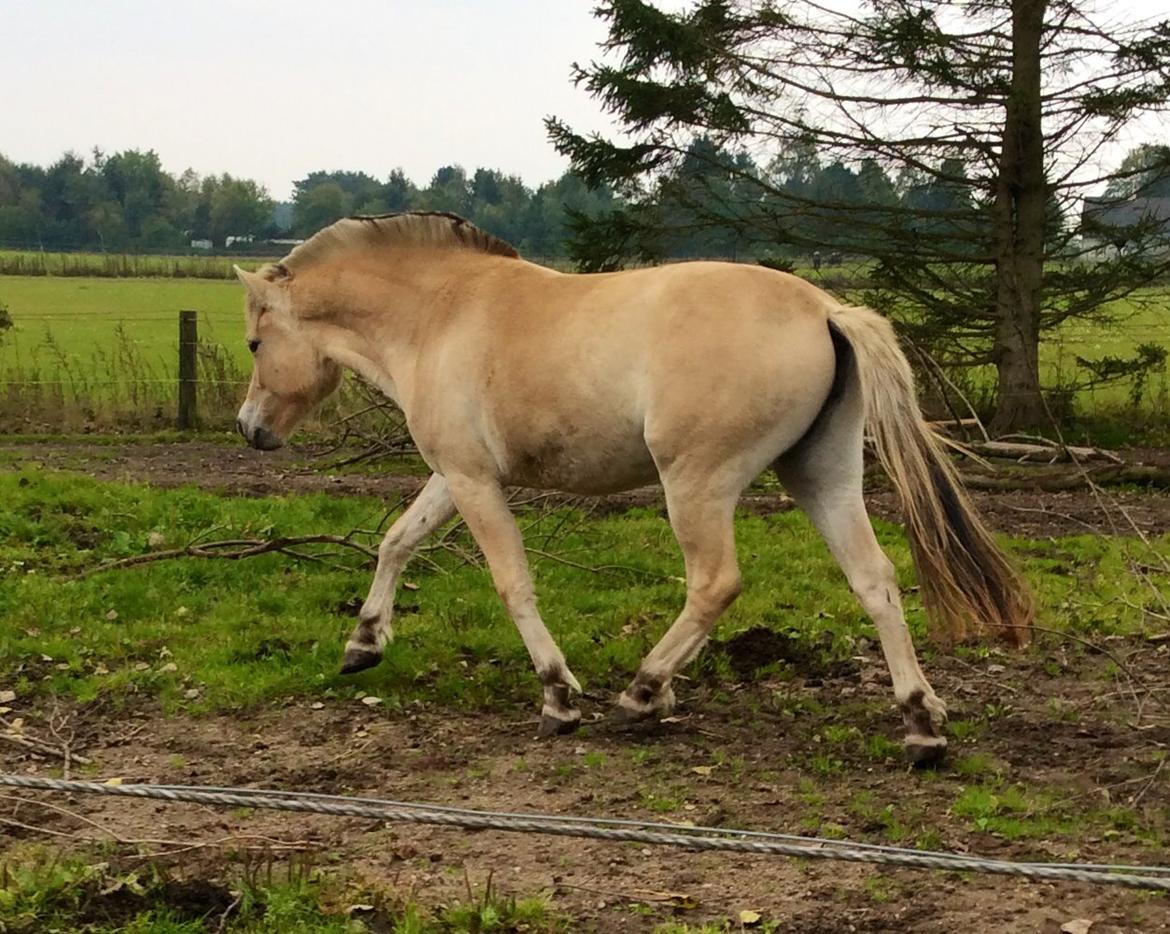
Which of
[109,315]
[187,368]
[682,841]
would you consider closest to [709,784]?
[682,841]

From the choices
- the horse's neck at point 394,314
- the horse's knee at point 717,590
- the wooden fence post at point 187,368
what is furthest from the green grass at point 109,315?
the horse's knee at point 717,590

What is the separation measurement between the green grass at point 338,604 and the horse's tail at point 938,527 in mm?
505

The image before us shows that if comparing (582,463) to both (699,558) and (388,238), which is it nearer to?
(699,558)

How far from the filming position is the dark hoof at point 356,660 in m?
5.91

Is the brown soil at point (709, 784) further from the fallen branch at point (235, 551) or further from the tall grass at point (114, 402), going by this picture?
the tall grass at point (114, 402)

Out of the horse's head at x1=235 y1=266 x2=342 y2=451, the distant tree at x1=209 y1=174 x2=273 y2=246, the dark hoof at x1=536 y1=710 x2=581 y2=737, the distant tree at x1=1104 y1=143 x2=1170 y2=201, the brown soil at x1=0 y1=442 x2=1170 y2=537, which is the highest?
the distant tree at x1=209 y1=174 x2=273 y2=246

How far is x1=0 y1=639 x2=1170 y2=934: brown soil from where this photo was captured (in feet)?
11.8

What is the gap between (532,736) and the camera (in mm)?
5211

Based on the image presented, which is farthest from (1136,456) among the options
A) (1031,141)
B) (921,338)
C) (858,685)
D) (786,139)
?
(858,685)

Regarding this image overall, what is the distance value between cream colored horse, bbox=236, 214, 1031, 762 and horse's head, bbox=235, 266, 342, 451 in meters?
0.55

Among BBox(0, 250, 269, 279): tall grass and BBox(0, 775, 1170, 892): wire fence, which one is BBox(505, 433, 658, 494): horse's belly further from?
BBox(0, 250, 269, 279): tall grass

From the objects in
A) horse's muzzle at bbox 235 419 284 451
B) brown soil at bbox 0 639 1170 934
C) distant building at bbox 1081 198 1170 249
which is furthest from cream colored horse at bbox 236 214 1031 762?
distant building at bbox 1081 198 1170 249

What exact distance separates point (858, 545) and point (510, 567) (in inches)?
57.7

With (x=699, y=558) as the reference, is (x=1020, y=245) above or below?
above
